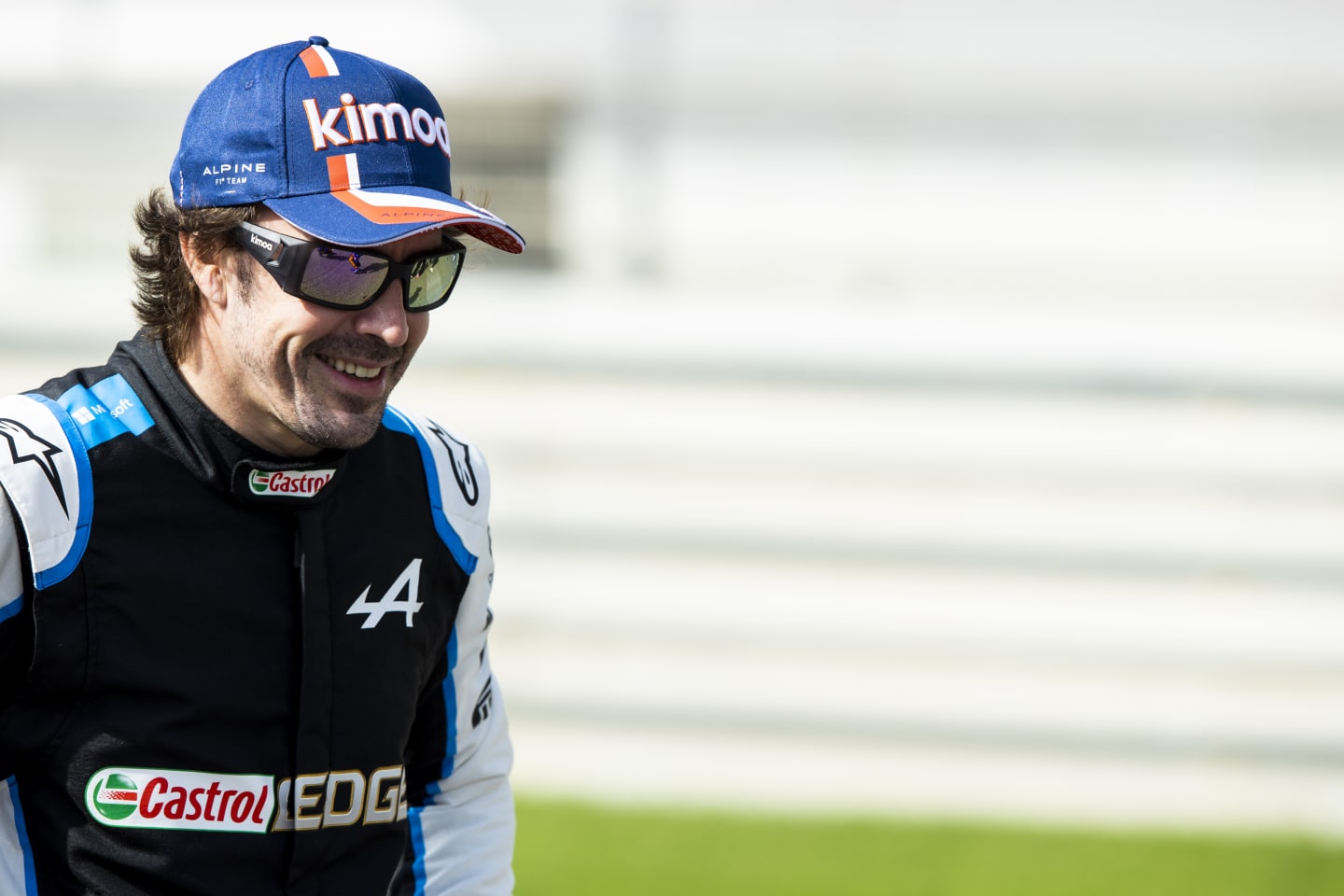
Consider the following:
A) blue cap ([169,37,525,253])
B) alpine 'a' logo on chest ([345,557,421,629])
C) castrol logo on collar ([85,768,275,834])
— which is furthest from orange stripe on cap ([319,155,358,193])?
castrol logo on collar ([85,768,275,834])

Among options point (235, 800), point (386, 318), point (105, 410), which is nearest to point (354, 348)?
point (386, 318)

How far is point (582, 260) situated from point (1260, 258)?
182cm

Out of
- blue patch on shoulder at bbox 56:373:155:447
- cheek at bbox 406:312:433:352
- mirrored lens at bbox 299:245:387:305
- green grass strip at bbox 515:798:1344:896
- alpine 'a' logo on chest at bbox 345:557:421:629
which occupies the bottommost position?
green grass strip at bbox 515:798:1344:896

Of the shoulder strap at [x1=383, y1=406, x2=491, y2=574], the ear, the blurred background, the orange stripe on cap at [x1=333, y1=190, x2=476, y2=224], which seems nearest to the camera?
the orange stripe on cap at [x1=333, y1=190, x2=476, y2=224]

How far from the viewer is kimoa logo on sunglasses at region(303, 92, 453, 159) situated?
1568 mm

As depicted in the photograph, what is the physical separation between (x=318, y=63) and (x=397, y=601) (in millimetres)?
622

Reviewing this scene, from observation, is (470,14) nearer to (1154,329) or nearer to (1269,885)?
(1154,329)

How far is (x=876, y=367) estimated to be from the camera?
12.3ft

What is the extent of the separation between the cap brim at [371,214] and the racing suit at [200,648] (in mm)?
248

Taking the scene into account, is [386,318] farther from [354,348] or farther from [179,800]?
[179,800]

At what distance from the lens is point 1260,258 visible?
3842mm

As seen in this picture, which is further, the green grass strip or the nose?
the green grass strip

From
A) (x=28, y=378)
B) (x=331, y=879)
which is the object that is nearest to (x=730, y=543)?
(x=28, y=378)

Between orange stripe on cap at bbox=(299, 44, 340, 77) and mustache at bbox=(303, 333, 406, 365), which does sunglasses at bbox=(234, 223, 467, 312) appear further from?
orange stripe on cap at bbox=(299, 44, 340, 77)
